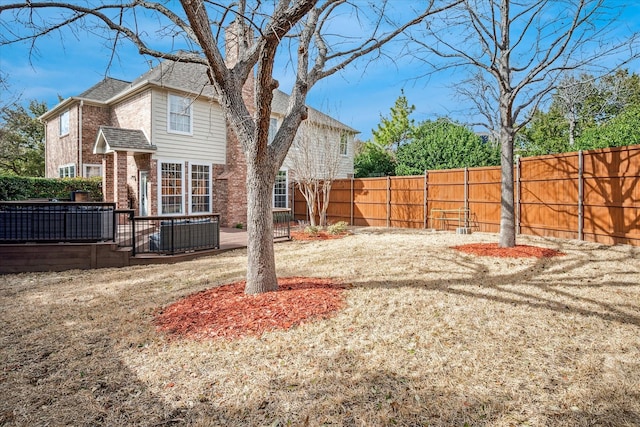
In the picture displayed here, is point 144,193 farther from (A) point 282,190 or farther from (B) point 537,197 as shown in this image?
(B) point 537,197

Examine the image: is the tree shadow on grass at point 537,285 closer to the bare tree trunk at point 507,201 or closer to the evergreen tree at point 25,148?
the bare tree trunk at point 507,201

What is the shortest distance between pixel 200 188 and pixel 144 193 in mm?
2093

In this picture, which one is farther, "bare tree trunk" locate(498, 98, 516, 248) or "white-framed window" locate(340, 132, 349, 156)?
"white-framed window" locate(340, 132, 349, 156)

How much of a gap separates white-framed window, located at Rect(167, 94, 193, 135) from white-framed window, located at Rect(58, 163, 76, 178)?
598 cm

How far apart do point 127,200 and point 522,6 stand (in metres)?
13.1

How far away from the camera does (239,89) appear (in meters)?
4.52

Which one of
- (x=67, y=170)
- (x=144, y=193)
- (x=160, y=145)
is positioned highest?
(x=160, y=145)

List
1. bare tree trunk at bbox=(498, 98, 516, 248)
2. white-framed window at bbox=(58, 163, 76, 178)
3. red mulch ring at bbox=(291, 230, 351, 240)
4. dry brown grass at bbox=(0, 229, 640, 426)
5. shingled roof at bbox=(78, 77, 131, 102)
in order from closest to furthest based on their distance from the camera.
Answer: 1. dry brown grass at bbox=(0, 229, 640, 426)
2. bare tree trunk at bbox=(498, 98, 516, 248)
3. red mulch ring at bbox=(291, 230, 351, 240)
4. shingled roof at bbox=(78, 77, 131, 102)
5. white-framed window at bbox=(58, 163, 76, 178)

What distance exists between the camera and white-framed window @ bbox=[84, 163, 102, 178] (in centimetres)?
1521

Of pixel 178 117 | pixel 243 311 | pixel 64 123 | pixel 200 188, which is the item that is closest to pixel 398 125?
pixel 200 188

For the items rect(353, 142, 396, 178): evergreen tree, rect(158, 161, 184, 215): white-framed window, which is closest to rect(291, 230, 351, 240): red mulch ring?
rect(158, 161, 184, 215): white-framed window

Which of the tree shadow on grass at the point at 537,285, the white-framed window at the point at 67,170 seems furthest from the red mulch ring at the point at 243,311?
the white-framed window at the point at 67,170

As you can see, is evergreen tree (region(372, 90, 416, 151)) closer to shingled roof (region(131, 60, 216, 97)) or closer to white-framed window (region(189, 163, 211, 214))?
shingled roof (region(131, 60, 216, 97))

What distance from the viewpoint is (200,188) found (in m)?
14.1
